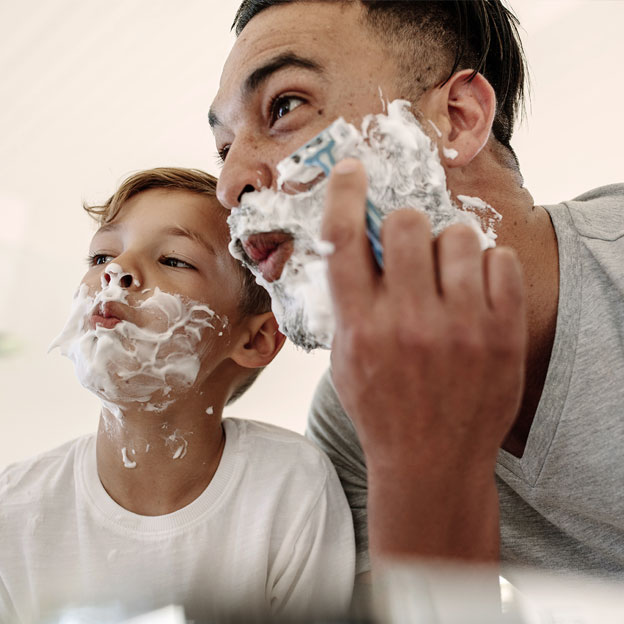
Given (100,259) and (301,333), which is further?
(100,259)

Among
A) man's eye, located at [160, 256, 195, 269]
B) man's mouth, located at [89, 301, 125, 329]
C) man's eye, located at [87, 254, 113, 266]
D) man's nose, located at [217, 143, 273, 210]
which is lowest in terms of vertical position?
man's mouth, located at [89, 301, 125, 329]

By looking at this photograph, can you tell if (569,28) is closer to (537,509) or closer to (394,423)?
(537,509)

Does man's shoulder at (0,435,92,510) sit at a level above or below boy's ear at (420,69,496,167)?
below

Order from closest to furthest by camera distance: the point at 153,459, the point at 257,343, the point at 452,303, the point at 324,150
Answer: the point at 452,303 → the point at 324,150 → the point at 153,459 → the point at 257,343

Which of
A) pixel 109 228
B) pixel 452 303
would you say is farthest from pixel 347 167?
pixel 109 228

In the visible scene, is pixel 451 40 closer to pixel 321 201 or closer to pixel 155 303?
pixel 321 201

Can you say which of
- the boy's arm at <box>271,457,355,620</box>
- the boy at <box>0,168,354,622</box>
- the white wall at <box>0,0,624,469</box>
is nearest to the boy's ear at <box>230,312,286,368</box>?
the boy at <box>0,168,354,622</box>

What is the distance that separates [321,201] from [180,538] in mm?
529

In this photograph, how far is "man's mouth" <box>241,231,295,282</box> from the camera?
714 millimetres

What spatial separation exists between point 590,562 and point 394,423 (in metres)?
0.57

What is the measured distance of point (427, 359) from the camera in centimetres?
45

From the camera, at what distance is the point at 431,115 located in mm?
750

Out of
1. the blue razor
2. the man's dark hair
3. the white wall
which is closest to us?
the blue razor

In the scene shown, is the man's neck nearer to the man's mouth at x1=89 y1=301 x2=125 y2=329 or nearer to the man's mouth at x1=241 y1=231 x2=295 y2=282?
the man's mouth at x1=241 y1=231 x2=295 y2=282
